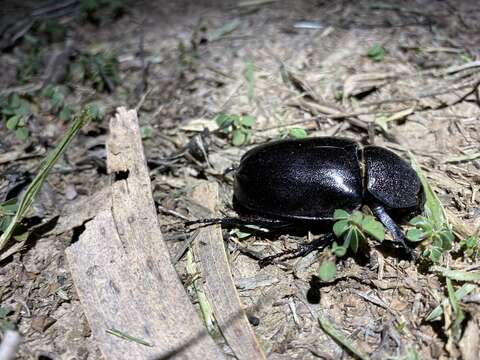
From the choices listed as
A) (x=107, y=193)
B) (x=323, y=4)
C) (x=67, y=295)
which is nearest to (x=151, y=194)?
(x=107, y=193)

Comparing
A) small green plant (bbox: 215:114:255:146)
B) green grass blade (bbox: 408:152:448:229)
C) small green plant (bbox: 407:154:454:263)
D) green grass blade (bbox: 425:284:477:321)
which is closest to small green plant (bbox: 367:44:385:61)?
small green plant (bbox: 215:114:255:146)

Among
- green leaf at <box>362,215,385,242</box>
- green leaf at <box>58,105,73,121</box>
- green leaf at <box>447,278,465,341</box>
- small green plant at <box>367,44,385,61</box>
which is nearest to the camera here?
green leaf at <box>447,278,465,341</box>

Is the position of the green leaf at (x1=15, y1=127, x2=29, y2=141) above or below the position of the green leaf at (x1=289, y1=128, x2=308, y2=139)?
above

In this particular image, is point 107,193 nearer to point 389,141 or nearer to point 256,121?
point 256,121

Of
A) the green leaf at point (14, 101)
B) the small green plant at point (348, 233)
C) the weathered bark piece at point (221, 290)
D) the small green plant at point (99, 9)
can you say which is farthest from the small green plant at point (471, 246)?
the small green plant at point (99, 9)

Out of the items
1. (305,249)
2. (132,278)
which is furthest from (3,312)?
(305,249)

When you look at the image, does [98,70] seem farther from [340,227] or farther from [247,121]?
[340,227]

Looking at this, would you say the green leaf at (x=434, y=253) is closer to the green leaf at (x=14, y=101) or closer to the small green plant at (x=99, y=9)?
the green leaf at (x=14, y=101)

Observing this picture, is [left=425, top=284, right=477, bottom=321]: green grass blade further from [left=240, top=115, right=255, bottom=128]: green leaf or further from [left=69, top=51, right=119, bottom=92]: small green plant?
[left=69, top=51, right=119, bottom=92]: small green plant

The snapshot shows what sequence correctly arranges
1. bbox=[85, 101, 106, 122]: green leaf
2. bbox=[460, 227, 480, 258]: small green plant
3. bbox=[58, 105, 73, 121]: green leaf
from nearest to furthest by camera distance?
bbox=[460, 227, 480, 258]: small green plant → bbox=[85, 101, 106, 122]: green leaf → bbox=[58, 105, 73, 121]: green leaf
